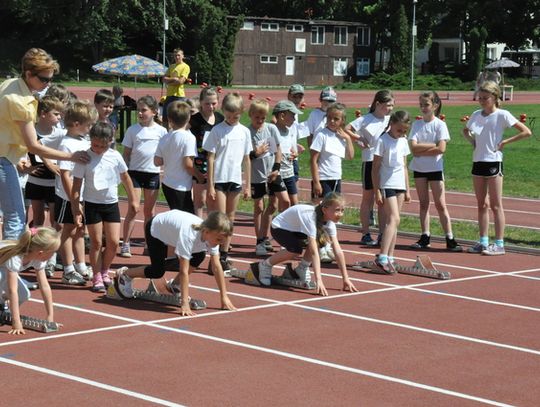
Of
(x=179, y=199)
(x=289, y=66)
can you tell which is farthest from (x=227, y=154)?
(x=289, y=66)

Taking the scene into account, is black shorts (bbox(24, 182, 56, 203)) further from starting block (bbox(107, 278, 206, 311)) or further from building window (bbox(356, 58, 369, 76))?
building window (bbox(356, 58, 369, 76))

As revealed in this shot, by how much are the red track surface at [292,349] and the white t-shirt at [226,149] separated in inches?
47.6

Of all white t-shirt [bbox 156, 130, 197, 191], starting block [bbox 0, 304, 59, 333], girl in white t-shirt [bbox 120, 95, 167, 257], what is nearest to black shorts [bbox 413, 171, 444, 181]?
girl in white t-shirt [bbox 120, 95, 167, 257]

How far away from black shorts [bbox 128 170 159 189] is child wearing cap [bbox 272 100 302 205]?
4.84 feet

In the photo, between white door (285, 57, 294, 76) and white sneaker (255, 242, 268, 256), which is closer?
white sneaker (255, 242, 268, 256)

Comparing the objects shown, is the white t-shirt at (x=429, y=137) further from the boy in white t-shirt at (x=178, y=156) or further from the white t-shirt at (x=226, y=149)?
the boy in white t-shirt at (x=178, y=156)

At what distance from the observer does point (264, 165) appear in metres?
12.3

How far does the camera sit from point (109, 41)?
7294 cm

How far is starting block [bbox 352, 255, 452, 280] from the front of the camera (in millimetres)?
11320

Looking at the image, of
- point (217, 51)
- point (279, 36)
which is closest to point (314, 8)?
point (279, 36)

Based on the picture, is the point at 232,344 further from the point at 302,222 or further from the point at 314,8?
the point at 314,8

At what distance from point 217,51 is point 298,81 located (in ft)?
40.6

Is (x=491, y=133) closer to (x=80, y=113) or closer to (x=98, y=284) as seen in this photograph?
(x=80, y=113)

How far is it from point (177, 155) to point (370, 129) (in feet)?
10.3
